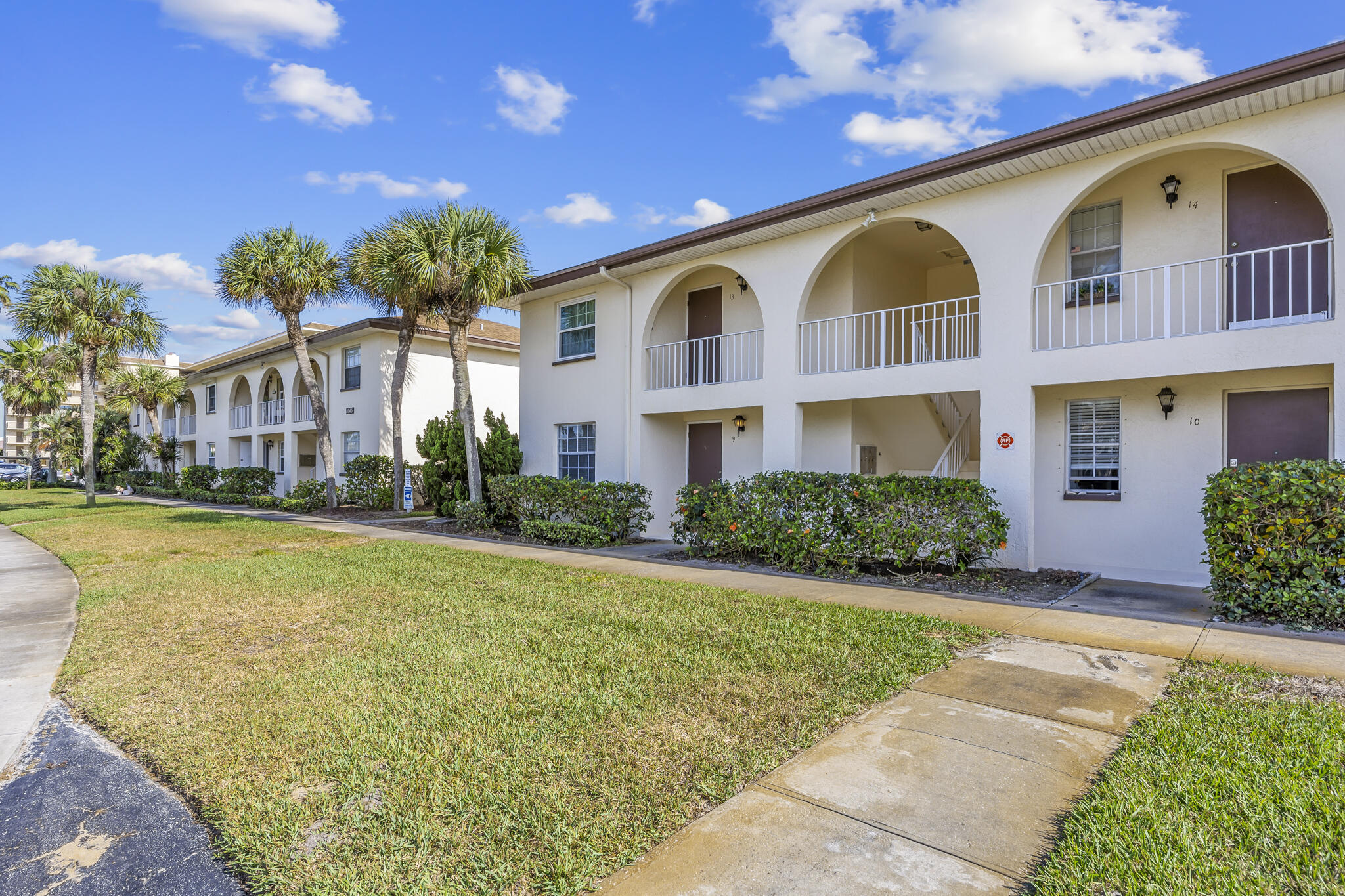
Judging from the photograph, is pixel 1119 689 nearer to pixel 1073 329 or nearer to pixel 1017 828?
pixel 1017 828

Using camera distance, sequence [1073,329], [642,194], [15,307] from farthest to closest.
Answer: [15,307]
[642,194]
[1073,329]

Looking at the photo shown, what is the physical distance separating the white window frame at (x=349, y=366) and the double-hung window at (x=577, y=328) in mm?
10168

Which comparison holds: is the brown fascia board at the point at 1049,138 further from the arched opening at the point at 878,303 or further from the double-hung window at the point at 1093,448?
the double-hung window at the point at 1093,448

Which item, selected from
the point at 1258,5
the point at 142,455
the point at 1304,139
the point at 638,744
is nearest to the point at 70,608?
the point at 638,744

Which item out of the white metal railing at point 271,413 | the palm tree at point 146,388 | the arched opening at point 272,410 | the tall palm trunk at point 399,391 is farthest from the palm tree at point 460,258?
the palm tree at point 146,388

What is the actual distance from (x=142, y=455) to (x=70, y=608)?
37.3m

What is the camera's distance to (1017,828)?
9.61 feet

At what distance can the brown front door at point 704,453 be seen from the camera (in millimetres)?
13844

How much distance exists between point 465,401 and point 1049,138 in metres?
11.7

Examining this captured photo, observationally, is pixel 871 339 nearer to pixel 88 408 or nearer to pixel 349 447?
pixel 349 447

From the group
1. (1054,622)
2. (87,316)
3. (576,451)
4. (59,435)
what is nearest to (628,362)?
(576,451)

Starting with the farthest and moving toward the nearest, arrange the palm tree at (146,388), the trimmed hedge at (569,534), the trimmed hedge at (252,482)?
the palm tree at (146,388) < the trimmed hedge at (252,482) < the trimmed hedge at (569,534)

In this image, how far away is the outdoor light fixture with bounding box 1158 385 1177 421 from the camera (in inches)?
350

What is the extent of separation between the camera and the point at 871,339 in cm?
1174
